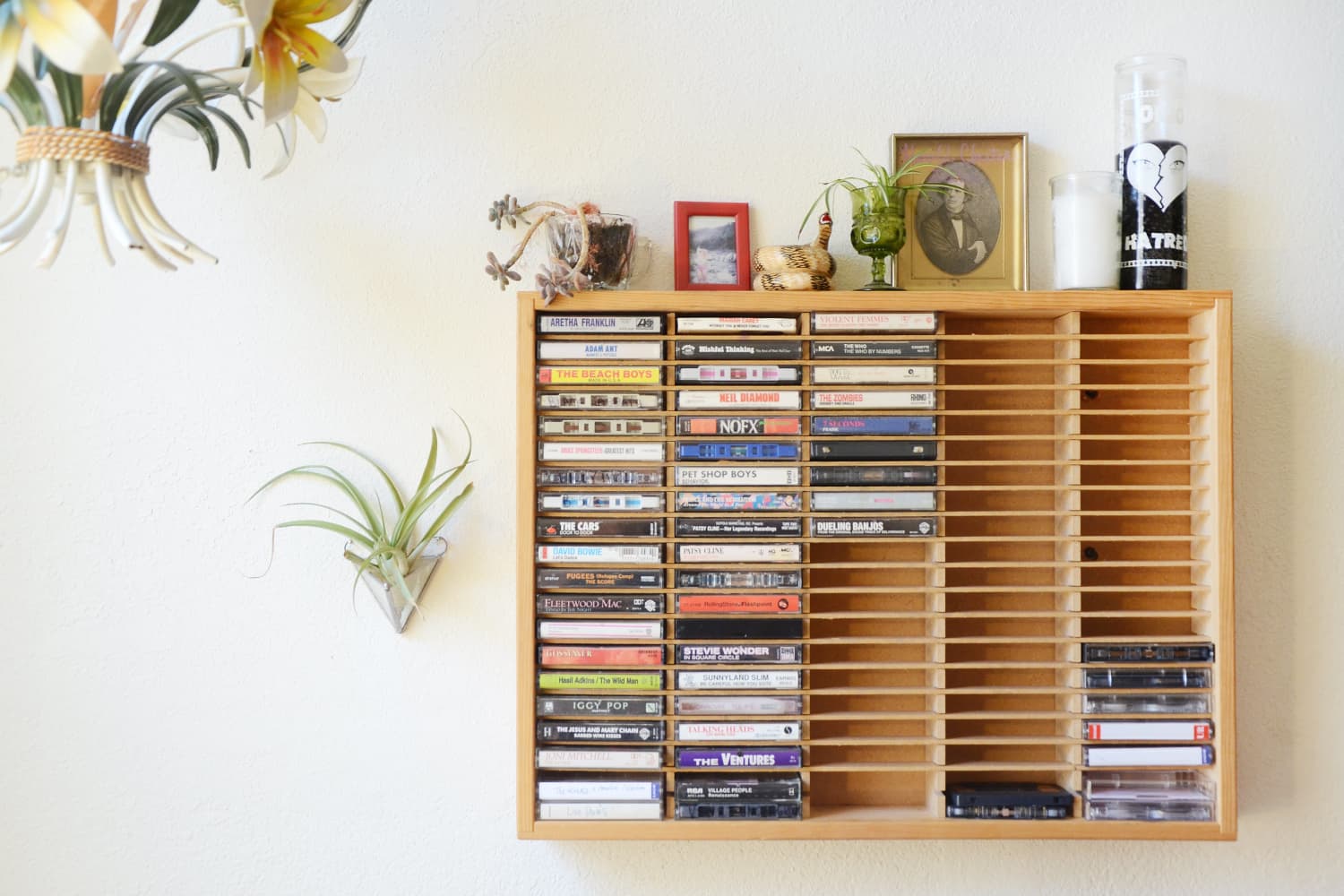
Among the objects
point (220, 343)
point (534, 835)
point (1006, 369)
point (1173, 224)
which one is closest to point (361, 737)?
point (534, 835)

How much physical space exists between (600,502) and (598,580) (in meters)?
0.12

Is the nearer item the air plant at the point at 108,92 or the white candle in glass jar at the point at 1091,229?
the air plant at the point at 108,92

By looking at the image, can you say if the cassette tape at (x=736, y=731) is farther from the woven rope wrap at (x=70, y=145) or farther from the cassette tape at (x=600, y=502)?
the woven rope wrap at (x=70, y=145)

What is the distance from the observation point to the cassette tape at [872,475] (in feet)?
4.64

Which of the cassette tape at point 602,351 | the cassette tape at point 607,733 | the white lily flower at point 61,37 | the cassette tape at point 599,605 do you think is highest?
the white lily flower at point 61,37

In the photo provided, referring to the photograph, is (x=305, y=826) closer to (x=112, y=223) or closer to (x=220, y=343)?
(x=220, y=343)

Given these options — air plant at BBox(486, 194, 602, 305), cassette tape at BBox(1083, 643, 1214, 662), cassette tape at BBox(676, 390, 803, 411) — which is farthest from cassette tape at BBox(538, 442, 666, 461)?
cassette tape at BBox(1083, 643, 1214, 662)

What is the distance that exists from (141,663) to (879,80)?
62.4 inches

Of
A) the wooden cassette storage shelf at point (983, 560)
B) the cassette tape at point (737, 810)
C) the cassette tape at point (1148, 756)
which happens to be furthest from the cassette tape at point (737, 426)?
the cassette tape at point (1148, 756)

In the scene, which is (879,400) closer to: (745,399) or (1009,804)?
(745,399)

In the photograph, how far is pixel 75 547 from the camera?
1.53 meters

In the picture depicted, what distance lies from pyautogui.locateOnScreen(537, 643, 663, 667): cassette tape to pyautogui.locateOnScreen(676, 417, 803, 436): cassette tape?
0.35 meters

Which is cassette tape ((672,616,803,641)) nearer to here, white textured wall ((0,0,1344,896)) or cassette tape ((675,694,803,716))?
cassette tape ((675,694,803,716))

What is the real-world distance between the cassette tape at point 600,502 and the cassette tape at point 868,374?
0.32 metres
